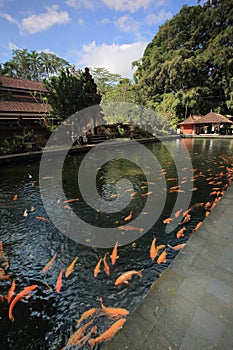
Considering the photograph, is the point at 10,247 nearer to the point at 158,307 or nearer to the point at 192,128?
the point at 158,307

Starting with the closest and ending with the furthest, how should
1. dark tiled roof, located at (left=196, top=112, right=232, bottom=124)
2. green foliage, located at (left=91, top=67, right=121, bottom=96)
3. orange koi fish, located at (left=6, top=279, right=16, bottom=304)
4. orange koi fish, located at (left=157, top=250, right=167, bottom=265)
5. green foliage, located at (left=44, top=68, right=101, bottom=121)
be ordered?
orange koi fish, located at (left=6, top=279, right=16, bottom=304) → orange koi fish, located at (left=157, top=250, right=167, bottom=265) → green foliage, located at (left=44, top=68, right=101, bottom=121) → dark tiled roof, located at (left=196, top=112, right=232, bottom=124) → green foliage, located at (left=91, top=67, right=121, bottom=96)

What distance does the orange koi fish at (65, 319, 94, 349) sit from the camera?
142 centimetres

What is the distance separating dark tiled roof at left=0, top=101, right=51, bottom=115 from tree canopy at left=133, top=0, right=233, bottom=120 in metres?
13.0

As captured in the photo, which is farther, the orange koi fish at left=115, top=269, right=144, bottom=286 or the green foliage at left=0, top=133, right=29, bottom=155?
the green foliage at left=0, top=133, right=29, bottom=155

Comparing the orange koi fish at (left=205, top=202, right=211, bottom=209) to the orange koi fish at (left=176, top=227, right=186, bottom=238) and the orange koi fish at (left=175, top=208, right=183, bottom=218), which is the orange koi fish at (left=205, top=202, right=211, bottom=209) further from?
the orange koi fish at (left=176, top=227, right=186, bottom=238)

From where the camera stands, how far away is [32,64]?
38438 millimetres

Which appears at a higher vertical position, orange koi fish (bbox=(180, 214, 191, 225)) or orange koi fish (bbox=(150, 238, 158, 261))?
orange koi fish (bbox=(180, 214, 191, 225))

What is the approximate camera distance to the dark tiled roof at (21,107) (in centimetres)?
1388

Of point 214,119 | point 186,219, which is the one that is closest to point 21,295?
point 186,219

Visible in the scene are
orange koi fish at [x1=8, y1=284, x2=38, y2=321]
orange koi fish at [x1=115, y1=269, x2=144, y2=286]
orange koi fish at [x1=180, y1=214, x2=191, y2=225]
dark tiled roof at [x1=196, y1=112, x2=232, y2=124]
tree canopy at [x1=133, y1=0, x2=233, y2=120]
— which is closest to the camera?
orange koi fish at [x1=8, y1=284, x2=38, y2=321]

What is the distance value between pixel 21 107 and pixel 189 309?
17267 millimetres

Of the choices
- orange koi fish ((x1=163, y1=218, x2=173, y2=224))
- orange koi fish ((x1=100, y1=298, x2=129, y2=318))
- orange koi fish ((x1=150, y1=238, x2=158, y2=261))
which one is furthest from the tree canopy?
orange koi fish ((x1=100, y1=298, x2=129, y2=318))

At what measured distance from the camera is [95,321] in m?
1.56

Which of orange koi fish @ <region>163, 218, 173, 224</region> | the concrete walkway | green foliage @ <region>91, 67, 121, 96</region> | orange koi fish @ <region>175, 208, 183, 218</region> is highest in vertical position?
green foliage @ <region>91, 67, 121, 96</region>
